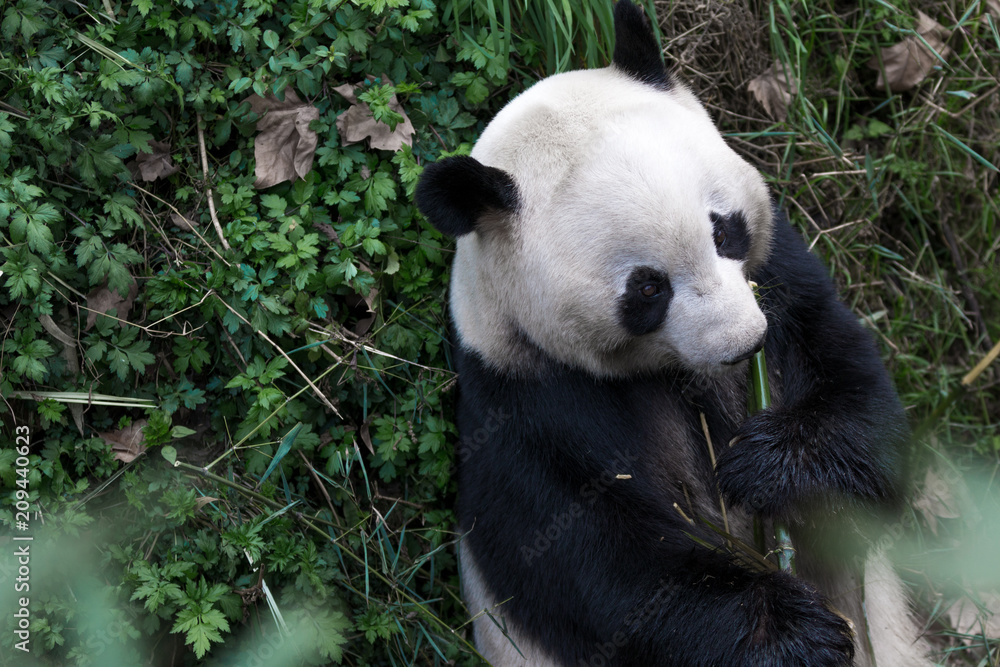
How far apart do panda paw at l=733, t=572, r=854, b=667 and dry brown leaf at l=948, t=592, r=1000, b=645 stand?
1.73 m

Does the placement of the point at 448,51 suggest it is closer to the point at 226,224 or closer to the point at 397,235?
the point at 397,235

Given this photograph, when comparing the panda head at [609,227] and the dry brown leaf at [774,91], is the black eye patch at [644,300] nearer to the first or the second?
the panda head at [609,227]

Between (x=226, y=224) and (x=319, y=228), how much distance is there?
0.40 m

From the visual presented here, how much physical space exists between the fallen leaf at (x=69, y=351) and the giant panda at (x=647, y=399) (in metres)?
1.56

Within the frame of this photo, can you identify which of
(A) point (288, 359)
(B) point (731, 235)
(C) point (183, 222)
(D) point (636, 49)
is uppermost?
(D) point (636, 49)

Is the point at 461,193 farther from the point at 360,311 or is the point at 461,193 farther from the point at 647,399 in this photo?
the point at 360,311

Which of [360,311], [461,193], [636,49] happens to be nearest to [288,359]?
[360,311]

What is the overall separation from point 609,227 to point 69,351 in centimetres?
228

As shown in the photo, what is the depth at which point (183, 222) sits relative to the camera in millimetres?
3547

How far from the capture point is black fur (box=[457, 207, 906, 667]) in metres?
2.72

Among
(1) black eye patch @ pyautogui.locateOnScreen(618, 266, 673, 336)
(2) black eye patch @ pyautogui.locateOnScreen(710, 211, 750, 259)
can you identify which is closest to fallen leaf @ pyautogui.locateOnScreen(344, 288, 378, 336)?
(1) black eye patch @ pyautogui.locateOnScreen(618, 266, 673, 336)

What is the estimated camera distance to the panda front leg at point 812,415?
2.81m

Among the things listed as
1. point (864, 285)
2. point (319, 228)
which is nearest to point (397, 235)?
point (319, 228)

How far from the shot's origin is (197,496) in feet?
10.8
